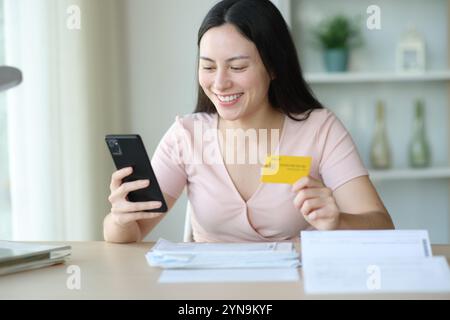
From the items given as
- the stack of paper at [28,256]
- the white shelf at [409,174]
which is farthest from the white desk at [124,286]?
the white shelf at [409,174]

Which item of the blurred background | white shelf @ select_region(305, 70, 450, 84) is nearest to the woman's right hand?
the blurred background

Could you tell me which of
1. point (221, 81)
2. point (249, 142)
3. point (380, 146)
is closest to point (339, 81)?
point (380, 146)

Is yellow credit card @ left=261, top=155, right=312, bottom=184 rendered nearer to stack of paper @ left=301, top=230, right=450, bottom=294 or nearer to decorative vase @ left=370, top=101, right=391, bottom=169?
stack of paper @ left=301, top=230, right=450, bottom=294

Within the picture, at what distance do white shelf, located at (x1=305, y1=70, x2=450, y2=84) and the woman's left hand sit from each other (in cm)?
190

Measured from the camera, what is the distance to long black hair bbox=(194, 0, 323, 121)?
6.70 feet

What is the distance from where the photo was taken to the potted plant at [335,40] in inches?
140

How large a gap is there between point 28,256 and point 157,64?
2.26m

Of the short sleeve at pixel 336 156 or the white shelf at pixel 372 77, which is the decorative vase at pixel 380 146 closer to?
the white shelf at pixel 372 77

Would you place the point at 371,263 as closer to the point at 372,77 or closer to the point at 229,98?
the point at 229,98

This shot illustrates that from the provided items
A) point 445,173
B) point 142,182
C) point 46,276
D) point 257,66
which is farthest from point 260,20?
point 445,173

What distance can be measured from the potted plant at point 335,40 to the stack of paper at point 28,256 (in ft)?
6.97

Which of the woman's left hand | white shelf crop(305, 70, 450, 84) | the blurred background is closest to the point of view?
the woman's left hand

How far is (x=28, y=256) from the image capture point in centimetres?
161

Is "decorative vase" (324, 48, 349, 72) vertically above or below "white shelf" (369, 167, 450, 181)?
above
